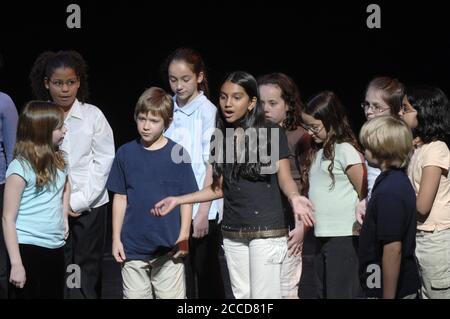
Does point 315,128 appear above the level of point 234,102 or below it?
below

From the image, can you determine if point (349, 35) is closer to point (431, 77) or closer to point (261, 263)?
point (431, 77)

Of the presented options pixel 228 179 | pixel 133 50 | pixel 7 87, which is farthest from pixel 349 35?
pixel 228 179

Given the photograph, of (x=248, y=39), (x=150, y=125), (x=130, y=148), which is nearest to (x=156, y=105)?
(x=150, y=125)

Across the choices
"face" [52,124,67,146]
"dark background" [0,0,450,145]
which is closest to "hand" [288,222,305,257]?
"face" [52,124,67,146]

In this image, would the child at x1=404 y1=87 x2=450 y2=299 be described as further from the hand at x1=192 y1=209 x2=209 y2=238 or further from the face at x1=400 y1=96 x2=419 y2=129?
the hand at x1=192 y1=209 x2=209 y2=238

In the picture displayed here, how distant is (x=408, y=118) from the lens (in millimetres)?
4180

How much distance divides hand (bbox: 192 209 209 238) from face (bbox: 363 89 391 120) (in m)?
0.89

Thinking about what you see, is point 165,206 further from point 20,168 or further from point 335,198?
point 335,198

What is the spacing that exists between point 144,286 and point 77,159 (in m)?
0.77

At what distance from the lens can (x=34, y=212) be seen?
12.4ft

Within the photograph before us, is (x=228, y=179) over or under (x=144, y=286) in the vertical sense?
over

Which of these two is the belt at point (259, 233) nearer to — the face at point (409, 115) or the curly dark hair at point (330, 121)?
the curly dark hair at point (330, 121)

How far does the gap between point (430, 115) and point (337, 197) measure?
56cm

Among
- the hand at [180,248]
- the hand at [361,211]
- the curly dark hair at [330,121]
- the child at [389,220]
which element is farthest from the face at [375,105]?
the hand at [180,248]
